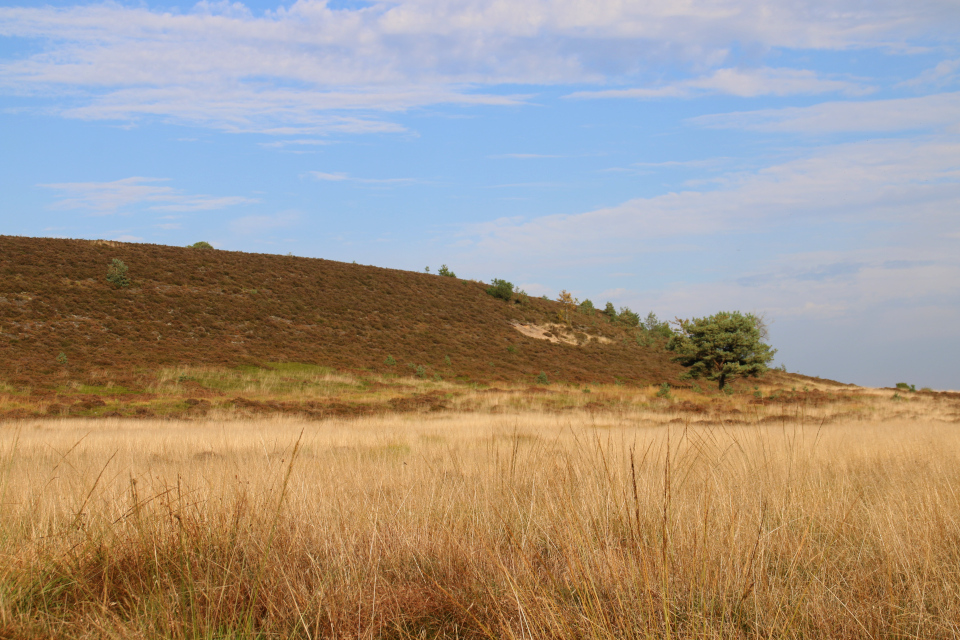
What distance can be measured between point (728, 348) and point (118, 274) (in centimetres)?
3924

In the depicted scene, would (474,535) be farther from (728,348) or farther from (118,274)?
(118,274)

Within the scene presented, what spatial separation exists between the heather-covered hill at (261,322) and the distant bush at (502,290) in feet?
4.32

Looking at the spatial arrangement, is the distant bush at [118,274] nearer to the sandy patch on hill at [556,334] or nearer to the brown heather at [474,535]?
the brown heather at [474,535]

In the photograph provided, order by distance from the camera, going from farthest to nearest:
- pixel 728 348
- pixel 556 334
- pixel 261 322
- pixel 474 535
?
pixel 556 334 → pixel 261 322 → pixel 728 348 → pixel 474 535

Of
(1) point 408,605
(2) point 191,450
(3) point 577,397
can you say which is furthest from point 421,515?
(3) point 577,397

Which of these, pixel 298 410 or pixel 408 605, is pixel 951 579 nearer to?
pixel 408 605

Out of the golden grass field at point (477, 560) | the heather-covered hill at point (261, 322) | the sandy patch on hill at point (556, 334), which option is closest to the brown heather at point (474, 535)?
the golden grass field at point (477, 560)

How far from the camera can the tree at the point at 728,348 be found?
33.1 m

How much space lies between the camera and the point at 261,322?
128 ft

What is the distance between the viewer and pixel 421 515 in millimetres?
4562

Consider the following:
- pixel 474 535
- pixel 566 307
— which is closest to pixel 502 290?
pixel 566 307

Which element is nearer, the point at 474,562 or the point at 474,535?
the point at 474,562

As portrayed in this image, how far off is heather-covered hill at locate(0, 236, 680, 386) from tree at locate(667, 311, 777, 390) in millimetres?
6316

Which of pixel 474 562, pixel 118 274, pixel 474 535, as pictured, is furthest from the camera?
pixel 118 274
